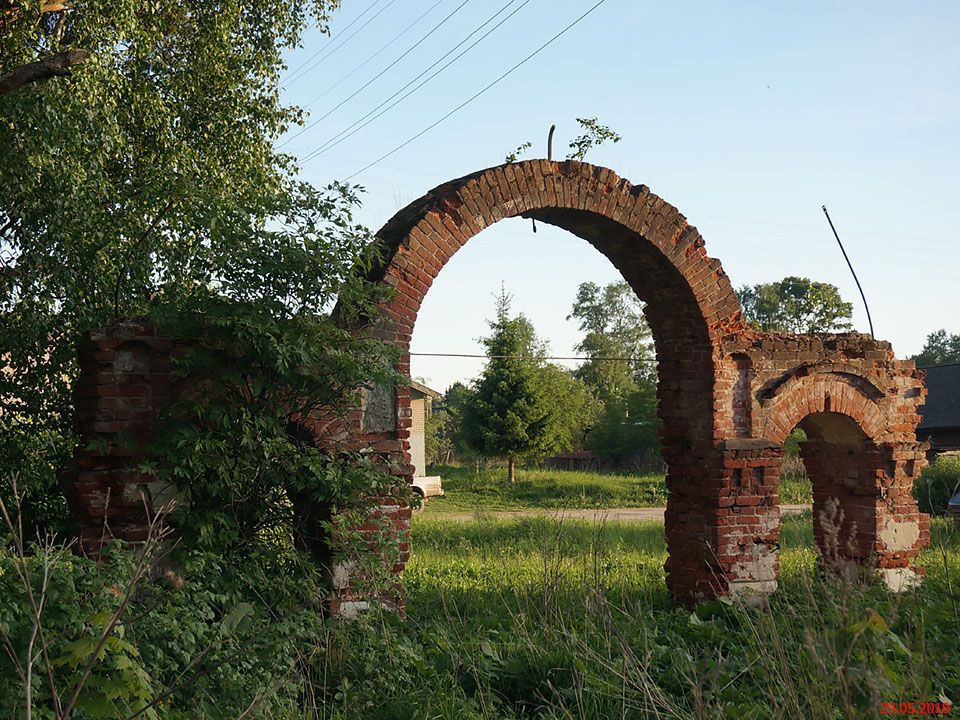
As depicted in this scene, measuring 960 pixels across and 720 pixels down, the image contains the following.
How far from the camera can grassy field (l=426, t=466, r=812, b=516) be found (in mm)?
23953

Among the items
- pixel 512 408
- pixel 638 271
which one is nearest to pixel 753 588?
pixel 638 271

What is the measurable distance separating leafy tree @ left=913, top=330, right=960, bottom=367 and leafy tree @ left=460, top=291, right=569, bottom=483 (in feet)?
137

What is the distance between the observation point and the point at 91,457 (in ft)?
→ 21.0

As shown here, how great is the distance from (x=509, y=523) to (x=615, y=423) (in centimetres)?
1688

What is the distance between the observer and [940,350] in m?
67.1

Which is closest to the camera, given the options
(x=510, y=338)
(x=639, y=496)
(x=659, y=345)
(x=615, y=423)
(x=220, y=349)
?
(x=220, y=349)

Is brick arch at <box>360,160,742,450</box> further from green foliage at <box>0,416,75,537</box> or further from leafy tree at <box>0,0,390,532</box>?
green foliage at <box>0,416,75,537</box>

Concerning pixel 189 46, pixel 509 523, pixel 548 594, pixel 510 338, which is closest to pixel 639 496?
pixel 510 338

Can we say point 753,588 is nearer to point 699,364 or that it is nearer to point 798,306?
point 699,364

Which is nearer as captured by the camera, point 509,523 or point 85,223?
point 85,223

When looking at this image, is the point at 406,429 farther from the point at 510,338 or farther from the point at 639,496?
the point at 510,338

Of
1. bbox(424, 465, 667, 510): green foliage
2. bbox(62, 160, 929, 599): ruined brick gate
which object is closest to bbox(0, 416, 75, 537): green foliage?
bbox(62, 160, 929, 599): ruined brick gate

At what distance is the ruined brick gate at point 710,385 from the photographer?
7.58 m

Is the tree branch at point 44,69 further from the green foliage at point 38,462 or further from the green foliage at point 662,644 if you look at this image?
the green foliage at point 662,644
